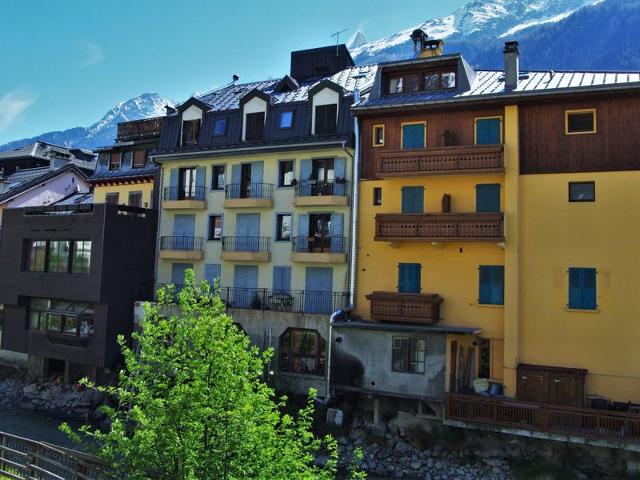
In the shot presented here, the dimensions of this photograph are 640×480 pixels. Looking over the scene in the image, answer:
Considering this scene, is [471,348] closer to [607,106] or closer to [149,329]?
[607,106]

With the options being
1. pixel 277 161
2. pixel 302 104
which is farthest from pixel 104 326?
pixel 302 104

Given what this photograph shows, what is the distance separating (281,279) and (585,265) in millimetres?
15636

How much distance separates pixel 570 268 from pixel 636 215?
3487 millimetres

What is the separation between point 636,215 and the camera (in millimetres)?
23891

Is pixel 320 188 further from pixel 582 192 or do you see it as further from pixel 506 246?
pixel 582 192

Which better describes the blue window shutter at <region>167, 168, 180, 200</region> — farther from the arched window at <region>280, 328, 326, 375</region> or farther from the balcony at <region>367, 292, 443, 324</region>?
the balcony at <region>367, 292, 443, 324</region>

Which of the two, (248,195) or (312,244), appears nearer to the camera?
(312,244)

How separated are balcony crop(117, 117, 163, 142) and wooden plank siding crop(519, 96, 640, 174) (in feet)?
80.7

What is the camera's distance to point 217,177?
34.4m

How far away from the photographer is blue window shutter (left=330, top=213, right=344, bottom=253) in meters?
29.8

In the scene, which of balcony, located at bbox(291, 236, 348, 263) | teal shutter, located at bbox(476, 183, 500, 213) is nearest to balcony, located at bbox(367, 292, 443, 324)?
balcony, located at bbox(291, 236, 348, 263)

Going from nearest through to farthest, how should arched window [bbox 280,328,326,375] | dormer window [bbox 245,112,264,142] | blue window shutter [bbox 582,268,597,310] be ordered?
blue window shutter [bbox 582,268,597,310]
arched window [bbox 280,328,326,375]
dormer window [bbox 245,112,264,142]

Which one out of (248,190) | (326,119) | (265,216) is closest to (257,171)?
(248,190)

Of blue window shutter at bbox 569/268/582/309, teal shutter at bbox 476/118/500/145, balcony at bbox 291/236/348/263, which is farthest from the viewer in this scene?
balcony at bbox 291/236/348/263
